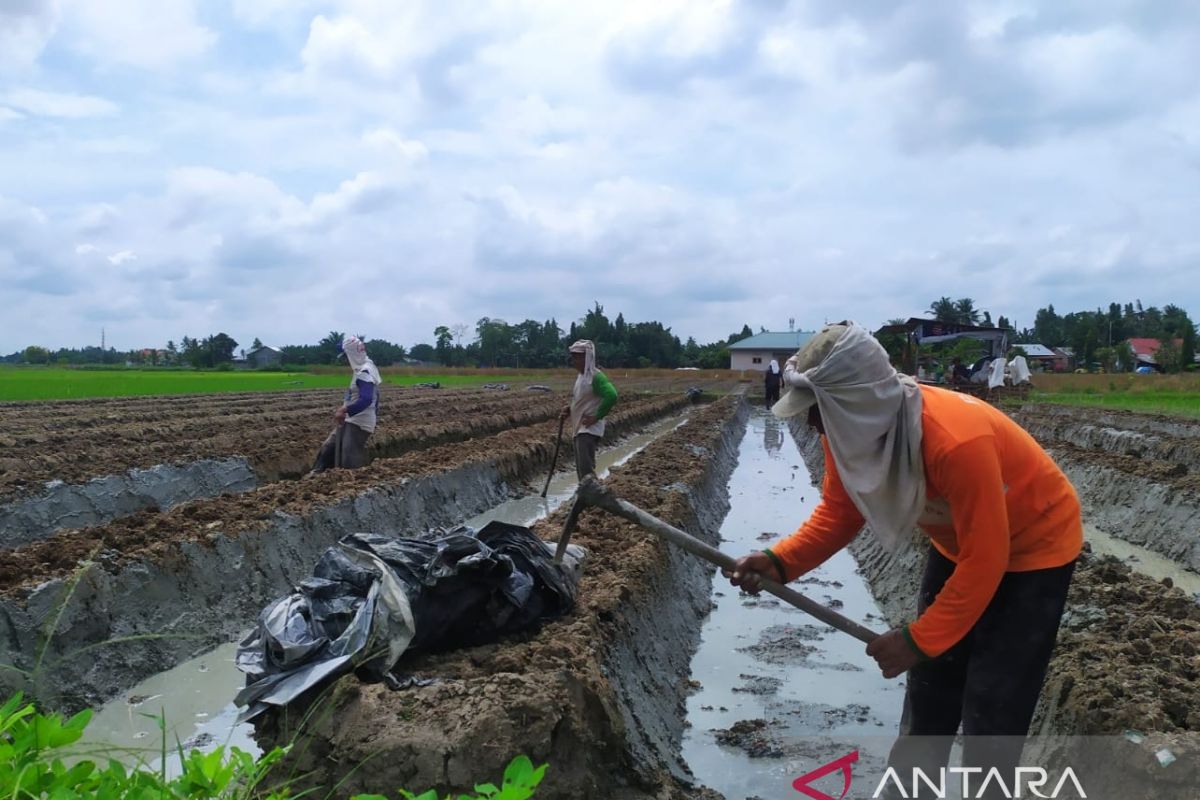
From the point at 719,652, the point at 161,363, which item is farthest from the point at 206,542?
the point at 161,363

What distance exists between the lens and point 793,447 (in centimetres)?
1950

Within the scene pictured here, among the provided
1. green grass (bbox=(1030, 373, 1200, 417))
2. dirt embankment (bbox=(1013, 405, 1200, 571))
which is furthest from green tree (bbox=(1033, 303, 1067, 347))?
dirt embankment (bbox=(1013, 405, 1200, 571))

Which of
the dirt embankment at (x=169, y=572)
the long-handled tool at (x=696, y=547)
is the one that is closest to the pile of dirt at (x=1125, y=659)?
the long-handled tool at (x=696, y=547)

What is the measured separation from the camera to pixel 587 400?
27.3 feet

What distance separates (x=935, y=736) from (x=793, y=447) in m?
16.8

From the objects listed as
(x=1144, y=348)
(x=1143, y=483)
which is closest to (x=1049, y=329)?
(x=1144, y=348)

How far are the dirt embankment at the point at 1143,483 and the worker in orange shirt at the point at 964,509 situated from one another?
644 cm

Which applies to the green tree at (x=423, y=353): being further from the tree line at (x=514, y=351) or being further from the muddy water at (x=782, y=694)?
the muddy water at (x=782, y=694)

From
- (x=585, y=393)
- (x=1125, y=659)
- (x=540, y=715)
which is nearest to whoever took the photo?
(x=540, y=715)

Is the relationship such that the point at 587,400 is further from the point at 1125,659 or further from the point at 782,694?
the point at 1125,659

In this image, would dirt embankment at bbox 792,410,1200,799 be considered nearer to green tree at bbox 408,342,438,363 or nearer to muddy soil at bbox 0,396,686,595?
muddy soil at bbox 0,396,686,595

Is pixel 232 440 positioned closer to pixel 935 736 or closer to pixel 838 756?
pixel 838 756

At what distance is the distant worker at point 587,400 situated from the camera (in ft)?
26.3

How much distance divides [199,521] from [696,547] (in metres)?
4.92
